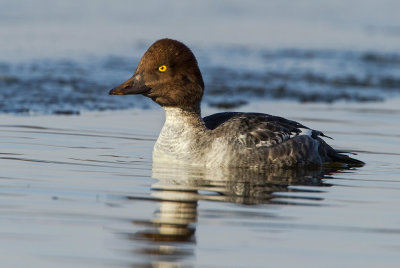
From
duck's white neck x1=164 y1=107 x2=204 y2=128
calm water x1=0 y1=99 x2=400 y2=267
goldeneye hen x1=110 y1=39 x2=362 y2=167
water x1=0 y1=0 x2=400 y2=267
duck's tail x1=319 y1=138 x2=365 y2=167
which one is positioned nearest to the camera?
calm water x1=0 y1=99 x2=400 y2=267

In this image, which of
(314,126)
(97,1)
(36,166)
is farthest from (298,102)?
(97,1)

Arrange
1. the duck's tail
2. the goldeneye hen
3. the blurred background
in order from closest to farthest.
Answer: the goldeneye hen
the duck's tail
the blurred background

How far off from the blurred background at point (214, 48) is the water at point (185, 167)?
0.06 metres

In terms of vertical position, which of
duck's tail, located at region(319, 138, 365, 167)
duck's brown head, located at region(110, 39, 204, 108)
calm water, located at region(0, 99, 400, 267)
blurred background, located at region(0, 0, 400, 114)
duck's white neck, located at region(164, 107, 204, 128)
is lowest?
calm water, located at region(0, 99, 400, 267)

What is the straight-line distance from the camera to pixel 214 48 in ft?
68.3

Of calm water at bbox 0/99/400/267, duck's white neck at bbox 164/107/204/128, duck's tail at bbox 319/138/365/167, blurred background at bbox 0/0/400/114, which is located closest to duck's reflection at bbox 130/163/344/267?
calm water at bbox 0/99/400/267

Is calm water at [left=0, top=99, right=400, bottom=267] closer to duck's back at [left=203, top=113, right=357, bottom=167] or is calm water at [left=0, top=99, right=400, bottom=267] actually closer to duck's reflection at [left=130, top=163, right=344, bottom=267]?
duck's reflection at [left=130, top=163, right=344, bottom=267]

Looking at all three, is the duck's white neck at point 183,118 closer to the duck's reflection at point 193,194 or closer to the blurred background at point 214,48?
the duck's reflection at point 193,194

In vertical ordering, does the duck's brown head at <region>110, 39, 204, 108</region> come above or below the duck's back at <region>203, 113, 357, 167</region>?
above

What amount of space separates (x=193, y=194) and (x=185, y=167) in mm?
1495

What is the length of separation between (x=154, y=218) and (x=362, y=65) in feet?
43.7

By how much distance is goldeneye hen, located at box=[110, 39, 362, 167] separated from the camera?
30.1 ft

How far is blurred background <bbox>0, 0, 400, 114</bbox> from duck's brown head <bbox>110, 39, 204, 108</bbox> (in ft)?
11.9

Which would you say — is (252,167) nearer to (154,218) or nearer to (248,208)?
(248,208)
